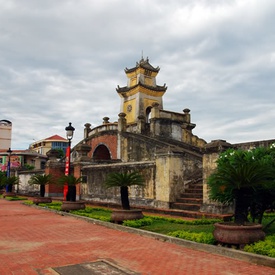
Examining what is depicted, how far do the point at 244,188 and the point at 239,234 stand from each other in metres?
1.08

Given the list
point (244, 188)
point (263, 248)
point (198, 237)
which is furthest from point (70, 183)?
point (263, 248)

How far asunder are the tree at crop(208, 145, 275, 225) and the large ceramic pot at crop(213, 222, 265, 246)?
1.35 ft

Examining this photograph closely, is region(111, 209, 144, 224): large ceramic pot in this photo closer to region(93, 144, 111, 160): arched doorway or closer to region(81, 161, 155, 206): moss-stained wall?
region(81, 161, 155, 206): moss-stained wall

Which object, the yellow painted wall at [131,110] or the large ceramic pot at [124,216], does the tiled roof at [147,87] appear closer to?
the yellow painted wall at [131,110]

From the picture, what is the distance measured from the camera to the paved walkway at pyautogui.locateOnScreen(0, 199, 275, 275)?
18.3ft

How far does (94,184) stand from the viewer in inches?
779

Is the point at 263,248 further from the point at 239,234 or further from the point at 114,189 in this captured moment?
the point at 114,189

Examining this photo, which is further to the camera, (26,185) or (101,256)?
(26,185)

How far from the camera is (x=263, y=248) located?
243 inches

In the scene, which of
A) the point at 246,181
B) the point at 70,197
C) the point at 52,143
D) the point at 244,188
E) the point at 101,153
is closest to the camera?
the point at 246,181

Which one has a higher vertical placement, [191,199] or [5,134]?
[5,134]

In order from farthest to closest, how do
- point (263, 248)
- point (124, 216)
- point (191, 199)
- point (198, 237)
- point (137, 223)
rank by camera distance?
1. point (191, 199)
2. point (124, 216)
3. point (137, 223)
4. point (198, 237)
5. point (263, 248)

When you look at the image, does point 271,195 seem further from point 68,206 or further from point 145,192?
point 68,206

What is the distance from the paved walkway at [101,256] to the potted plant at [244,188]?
24.1 inches
